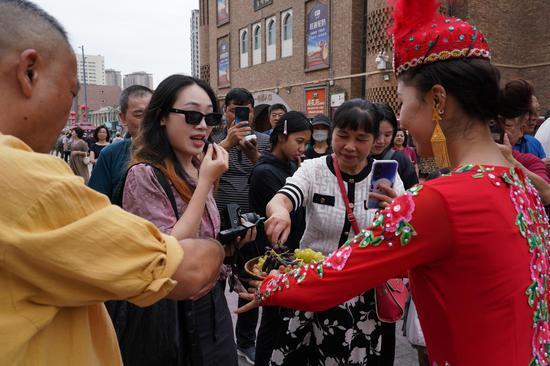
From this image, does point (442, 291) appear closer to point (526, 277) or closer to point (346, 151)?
point (526, 277)

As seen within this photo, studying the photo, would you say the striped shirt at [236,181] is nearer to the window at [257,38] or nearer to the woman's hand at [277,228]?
the woman's hand at [277,228]

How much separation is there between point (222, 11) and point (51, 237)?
86.6 ft

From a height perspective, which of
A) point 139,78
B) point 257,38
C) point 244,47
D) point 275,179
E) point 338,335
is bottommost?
point 338,335

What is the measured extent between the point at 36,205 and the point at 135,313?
3.32 ft

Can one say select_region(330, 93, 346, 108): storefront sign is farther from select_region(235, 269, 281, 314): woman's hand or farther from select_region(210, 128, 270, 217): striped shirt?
select_region(235, 269, 281, 314): woman's hand

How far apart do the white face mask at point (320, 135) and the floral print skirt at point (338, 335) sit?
2.58 metres

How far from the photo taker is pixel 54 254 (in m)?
0.79

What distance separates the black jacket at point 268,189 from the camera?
339 cm

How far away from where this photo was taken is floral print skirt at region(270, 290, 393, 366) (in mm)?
2322

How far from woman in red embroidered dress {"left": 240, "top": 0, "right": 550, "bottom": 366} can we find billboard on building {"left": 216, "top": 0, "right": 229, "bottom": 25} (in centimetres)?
2496

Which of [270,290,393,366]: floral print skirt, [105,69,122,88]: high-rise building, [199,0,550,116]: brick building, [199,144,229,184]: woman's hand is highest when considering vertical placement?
[105,69,122,88]: high-rise building

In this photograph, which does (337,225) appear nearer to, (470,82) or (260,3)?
(470,82)

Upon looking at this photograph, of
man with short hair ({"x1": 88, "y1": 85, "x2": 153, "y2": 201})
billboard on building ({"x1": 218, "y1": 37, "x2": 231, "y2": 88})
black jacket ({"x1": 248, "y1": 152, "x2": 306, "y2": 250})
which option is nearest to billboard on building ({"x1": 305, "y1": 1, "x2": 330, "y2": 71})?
billboard on building ({"x1": 218, "y1": 37, "x2": 231, "y2": 88})

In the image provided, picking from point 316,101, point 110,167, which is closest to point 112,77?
point 316,101
